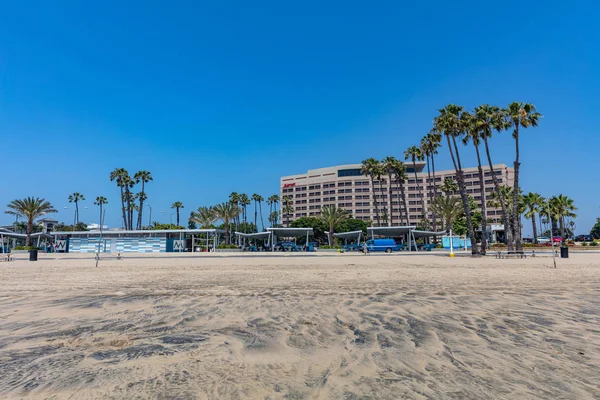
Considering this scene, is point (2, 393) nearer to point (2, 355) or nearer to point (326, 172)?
point (2, 355)

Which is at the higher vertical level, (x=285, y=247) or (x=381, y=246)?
(x=381, y=246)

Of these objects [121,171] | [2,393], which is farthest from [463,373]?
[121,171]

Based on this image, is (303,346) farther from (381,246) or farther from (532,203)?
(532,203)

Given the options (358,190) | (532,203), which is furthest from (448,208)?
(358,190)

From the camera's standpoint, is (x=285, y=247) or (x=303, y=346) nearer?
(x=303, y=346)

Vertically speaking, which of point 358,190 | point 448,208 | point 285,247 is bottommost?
point 285,247

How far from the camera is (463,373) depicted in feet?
13.6

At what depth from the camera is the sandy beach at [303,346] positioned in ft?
12.3

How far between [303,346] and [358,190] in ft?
401

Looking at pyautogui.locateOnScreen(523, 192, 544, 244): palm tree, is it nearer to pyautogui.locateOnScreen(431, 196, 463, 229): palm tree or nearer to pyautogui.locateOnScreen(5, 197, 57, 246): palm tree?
pyautogui.locateOnScreen(431, 196, 463, 229): palm tree

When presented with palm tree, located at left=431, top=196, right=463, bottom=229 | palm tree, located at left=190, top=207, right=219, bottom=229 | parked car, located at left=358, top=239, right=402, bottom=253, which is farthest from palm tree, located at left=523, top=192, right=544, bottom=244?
palm tree, located at left=190, top=207, right=219, bottom=229

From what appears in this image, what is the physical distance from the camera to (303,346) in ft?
17.4

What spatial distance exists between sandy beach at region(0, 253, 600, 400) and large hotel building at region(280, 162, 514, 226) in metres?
109

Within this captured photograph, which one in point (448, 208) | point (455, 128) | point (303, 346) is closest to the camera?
point (303, 346)
